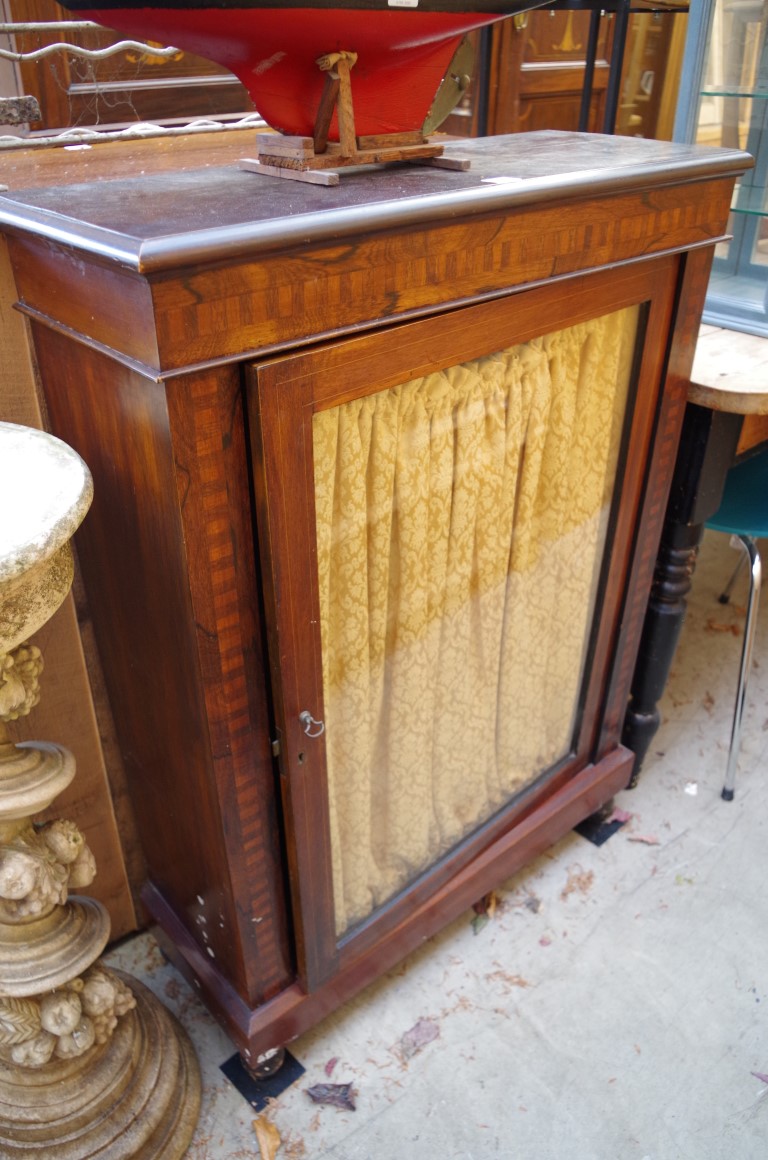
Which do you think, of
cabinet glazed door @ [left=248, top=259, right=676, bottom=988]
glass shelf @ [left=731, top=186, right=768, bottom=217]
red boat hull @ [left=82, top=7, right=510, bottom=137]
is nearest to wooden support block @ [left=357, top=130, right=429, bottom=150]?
red boat hull @ [left=82, top=7, right=510, bottom=137]

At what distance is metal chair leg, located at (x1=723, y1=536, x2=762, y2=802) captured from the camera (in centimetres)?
175

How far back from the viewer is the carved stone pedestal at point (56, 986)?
0.95 meters

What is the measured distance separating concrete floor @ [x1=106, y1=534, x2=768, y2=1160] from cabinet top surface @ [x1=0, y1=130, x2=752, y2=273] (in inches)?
49.4

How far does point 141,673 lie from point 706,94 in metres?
1.65

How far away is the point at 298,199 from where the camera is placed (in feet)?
3.07

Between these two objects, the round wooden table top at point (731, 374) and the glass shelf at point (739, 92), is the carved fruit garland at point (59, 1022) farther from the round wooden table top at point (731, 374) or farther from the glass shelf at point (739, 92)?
the glass shelf at point (739, 92)

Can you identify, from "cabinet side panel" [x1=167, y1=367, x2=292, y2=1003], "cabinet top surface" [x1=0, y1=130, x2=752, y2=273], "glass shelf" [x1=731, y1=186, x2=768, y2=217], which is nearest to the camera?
"cabinet top surface" [x1=0, y1=130, x2=752, y2=273]

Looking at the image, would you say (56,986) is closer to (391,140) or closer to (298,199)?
(298,199)

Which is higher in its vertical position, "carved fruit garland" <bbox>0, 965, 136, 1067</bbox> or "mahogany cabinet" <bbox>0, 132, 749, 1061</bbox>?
"mahogany cabinet" <bbox>0, 132, 749, 1061</bbox>

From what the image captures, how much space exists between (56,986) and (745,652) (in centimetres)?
136

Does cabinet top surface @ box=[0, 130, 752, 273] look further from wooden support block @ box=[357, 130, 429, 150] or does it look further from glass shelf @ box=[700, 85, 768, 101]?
glass shelf @ box=[700, 85, 768, 101]

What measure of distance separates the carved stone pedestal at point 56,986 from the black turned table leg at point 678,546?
3.40ft

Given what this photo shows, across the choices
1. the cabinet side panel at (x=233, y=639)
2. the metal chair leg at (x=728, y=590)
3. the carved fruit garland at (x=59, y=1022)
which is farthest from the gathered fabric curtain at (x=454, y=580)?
the metal chair leg at (x=728, y=590)

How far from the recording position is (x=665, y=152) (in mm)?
1240
